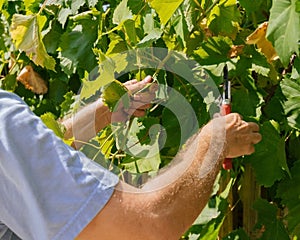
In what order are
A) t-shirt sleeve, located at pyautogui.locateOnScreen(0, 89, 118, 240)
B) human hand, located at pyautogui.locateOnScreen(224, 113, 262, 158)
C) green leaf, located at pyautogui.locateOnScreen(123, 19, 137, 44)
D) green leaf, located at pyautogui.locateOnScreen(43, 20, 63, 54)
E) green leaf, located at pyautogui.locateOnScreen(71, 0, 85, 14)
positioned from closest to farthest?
t-shirt sleeve, located at pyautogui.locateOnScreen(0, 89, 118, 240)
human hand, located at pyautogui.locateOnScreen(224, 113, 262, 158)
green leaf, located at pyautogui.locateOnScreen(123, 19, 137, 44)
green leaf, located at pyautogui.locateOnScreen(71, 0, 85, 14)
green leaf, located at pyautogui.locateOnScreen(43, 20, 63, 54)

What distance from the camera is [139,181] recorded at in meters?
1.65

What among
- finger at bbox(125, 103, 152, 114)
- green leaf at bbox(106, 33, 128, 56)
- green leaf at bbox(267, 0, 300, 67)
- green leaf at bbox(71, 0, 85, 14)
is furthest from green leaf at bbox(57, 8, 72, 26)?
green leaf at bbox(267, 0, 300, 67)

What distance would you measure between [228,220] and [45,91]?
2.89 ft

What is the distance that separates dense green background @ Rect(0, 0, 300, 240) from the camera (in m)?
1.46

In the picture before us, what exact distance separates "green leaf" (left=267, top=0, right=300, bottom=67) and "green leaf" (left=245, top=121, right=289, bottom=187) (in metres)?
0.19

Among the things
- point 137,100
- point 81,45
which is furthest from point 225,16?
point 81,45

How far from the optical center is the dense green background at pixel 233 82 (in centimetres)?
→ 146

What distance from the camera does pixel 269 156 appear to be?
147cm

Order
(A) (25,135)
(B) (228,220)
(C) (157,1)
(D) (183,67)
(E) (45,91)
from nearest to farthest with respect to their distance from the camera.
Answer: (A) (25,135)
(C) (157,1)
(D) (183,67)
(B) (228,220)
(E) (45,91)

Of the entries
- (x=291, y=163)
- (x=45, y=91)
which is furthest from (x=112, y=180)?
(x=45, y=91)

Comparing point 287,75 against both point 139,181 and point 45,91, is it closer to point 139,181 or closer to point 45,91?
point 139,181

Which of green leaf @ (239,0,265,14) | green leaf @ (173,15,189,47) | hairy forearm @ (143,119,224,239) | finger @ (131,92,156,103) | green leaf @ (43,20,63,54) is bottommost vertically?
green leaf @ (43,20,63,54)

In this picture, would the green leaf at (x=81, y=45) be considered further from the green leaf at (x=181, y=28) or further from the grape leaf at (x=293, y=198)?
the grape leaf at (x=293, y=198)

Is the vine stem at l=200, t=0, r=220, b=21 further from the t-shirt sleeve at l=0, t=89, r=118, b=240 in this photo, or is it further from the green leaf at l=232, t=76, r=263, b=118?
the t-shirt sleeve at l=0, t=89, r=118, b=240
